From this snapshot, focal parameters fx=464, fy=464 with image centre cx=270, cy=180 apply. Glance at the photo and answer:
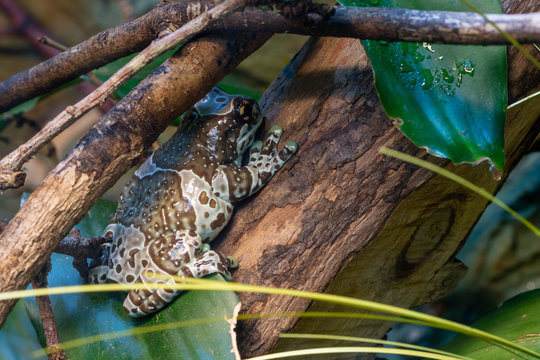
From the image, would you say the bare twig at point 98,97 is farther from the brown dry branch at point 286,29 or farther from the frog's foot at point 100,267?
the frog's foot at point 100,267

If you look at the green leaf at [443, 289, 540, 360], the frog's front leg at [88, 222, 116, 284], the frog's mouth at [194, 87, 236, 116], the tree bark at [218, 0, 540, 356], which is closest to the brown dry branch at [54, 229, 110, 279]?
the frog's front leg at [88, 222, 116, 284]

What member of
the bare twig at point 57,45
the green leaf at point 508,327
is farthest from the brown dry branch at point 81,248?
the green leaf at point 508,327

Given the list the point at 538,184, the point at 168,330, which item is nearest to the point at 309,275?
the point at 168,330

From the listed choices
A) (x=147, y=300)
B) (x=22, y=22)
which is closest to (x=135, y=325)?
(x=147, y=300)

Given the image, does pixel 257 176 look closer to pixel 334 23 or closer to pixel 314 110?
pixel 314 110

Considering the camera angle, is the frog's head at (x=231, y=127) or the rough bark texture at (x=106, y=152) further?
the frog's head at (x=231, y=127)
